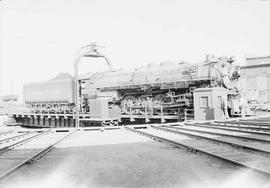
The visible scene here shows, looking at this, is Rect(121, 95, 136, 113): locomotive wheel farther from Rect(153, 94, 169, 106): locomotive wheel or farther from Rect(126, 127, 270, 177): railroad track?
Rect(126, 127, 270, 177): railroad track

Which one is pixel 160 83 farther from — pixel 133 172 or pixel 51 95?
pixel 133 172

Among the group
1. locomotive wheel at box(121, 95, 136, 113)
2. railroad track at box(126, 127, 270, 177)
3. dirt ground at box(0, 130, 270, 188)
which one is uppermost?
locomotive wheel at box(121, 95, 136, 113)

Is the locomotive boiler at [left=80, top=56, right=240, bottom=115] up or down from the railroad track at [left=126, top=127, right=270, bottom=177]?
up

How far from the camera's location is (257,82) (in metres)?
43.9

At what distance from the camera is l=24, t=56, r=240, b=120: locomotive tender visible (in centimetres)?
1748

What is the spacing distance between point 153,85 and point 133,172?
14.6 meters

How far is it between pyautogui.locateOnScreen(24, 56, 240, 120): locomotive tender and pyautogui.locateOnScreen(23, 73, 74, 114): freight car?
0.08 metres

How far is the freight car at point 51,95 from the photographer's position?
2536cm

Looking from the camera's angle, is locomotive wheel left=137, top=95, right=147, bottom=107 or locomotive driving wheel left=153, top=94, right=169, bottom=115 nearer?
locomotive driving wheel left=153, top=94, right=169, bottom=115

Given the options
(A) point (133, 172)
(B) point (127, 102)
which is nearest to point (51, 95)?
(B) point (127, 102)

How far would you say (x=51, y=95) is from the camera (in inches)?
1088

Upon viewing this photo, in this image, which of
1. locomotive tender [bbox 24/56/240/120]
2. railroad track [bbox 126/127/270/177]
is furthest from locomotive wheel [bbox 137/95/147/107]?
railroad track [bbox 126/127/270/177]

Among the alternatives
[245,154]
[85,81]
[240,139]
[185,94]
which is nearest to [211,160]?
[245,154]

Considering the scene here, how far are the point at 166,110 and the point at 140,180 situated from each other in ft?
49.4
